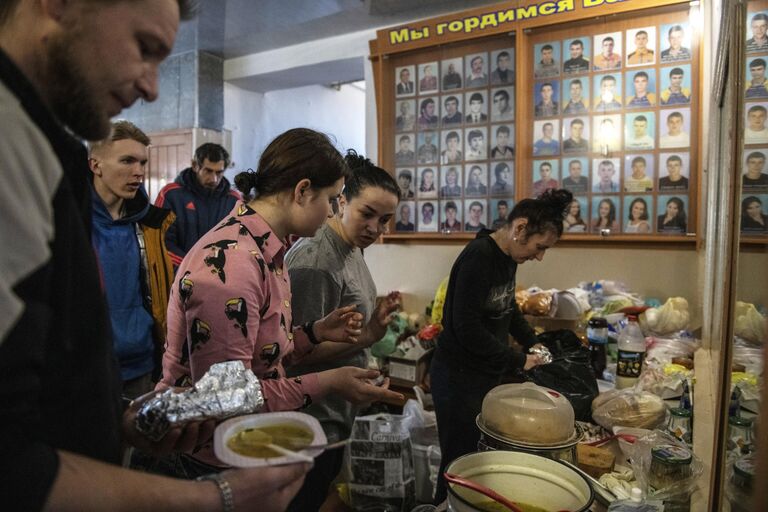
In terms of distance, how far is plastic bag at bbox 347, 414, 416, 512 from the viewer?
2117 mm

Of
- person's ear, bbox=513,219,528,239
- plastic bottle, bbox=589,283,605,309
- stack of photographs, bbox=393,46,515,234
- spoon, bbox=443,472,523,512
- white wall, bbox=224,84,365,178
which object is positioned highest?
white wall, bbox=224,84,365,178

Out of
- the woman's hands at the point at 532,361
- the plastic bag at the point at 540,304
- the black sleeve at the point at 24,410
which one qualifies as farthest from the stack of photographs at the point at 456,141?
the black sleeve at the point at 24,410

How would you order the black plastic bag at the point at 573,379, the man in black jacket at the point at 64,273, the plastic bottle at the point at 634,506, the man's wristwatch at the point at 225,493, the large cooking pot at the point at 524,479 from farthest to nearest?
1. the black plastic bag at the point at 573,379
2. the plastic bottle at the point at 634,506
3. the large cooking pot at the point at 524,479
4. the man's wristwatch at the point at 225,493
5. the man in black jacket at the point at 64,273

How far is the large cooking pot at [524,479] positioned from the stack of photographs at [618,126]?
2.48 metres

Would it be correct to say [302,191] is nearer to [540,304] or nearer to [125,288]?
[125,288]

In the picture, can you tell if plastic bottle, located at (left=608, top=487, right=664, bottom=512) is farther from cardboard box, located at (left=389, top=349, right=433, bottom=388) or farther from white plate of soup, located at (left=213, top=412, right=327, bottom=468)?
cardboard box, located at (left=389, top=349, right=433, bottom=388)

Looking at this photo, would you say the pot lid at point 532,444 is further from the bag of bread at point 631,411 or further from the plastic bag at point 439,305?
the plastic bag at point 439,305

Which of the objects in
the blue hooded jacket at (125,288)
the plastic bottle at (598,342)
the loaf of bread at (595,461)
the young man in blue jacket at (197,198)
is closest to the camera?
the loaf of bread at (595,461)

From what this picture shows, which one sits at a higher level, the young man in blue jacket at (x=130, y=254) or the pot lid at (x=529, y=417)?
the young man in blue jacket at (x=130, y=254)

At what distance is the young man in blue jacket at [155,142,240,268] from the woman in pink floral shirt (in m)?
1.73

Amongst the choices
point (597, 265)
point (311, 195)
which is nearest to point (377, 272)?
point (597, 265)

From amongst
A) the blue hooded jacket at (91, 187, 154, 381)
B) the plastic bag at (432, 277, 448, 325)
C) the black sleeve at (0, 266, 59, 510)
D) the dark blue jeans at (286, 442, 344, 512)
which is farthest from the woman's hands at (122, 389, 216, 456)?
the plastic bag at (432, 277, 448, 325)

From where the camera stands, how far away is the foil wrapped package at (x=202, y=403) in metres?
0.76

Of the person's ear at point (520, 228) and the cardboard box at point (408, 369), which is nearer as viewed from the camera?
the person's ear at point (520, 228)
